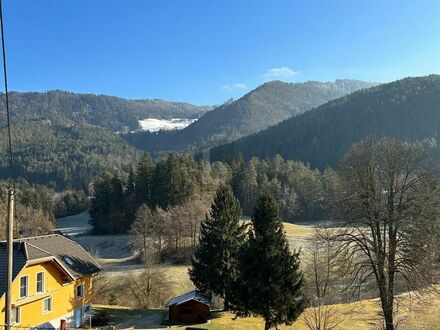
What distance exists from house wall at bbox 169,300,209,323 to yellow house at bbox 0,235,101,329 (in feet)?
24.9

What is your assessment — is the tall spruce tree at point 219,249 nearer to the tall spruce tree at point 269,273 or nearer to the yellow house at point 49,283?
the tall spruce tree at point 269,273

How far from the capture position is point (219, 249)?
4150 cm

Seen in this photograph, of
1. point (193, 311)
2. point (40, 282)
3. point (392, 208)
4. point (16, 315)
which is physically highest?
point (392, 208)

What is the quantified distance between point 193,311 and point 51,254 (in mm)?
13655

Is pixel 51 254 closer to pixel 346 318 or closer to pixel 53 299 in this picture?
pixel 53 299

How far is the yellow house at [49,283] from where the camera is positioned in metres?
30.0

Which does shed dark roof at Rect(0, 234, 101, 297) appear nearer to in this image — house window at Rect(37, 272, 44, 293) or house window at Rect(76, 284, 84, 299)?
house window at Rect(76, 284, 84, 299)

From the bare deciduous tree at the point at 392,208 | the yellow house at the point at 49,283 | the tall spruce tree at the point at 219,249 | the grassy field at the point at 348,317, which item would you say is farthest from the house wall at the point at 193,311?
the bare deciduous tree at the point at 392,208

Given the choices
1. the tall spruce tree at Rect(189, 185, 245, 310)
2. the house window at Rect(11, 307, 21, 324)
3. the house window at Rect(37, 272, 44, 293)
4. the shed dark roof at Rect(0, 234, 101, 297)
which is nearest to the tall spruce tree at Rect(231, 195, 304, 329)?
the tall spruce tree at Rect(189, 185, 245, 310)

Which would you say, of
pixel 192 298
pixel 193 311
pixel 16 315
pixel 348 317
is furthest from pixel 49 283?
pixel 348 317

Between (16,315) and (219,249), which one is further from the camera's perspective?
(219,249)

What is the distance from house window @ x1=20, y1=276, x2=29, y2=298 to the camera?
1210 inches

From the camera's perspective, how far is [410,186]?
85.7 ft

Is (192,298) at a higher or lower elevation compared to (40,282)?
lower
